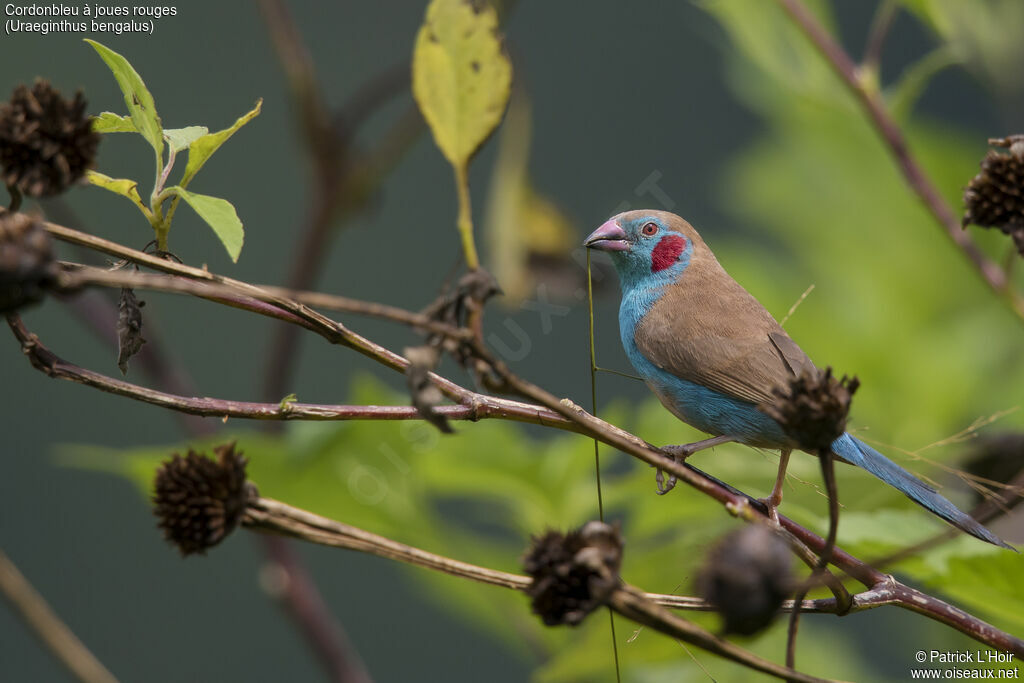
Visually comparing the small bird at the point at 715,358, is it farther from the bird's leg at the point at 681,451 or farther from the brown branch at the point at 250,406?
the brown branch at the point at 250,406

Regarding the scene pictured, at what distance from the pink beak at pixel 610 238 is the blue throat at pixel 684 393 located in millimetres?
42

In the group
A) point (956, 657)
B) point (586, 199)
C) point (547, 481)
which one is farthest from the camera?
point (586, 199)

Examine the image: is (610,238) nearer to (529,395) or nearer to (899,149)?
(899,149)

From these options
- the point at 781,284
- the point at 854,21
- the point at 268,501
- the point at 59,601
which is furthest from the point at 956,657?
the point at 854,21

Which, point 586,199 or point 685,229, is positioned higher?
point 586,199

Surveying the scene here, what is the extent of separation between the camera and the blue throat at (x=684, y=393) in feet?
6.20

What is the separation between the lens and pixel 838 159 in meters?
3.57

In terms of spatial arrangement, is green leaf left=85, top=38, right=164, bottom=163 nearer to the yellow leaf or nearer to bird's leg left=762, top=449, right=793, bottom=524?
bird's leg left=762, top=449, right=793, bottom=524

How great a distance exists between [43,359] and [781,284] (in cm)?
234

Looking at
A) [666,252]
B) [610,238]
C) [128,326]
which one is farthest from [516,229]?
[128,326]

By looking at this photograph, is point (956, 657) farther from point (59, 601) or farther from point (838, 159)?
point (59, 601)

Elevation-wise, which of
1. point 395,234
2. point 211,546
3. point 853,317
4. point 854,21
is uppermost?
point 854,21

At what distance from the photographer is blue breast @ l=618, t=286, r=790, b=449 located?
6.16ft

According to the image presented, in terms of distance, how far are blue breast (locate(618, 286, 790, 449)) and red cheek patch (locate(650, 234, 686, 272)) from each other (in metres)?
0.20
